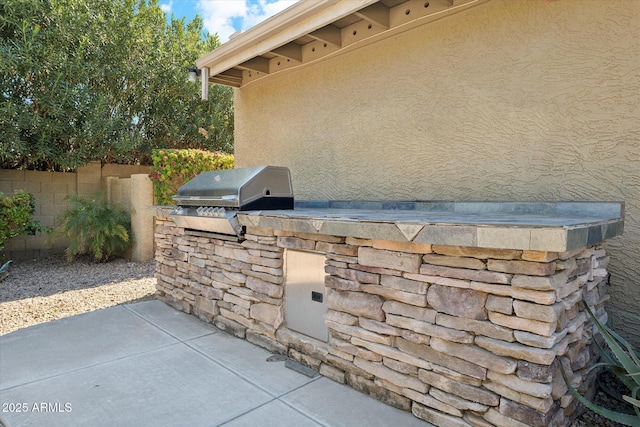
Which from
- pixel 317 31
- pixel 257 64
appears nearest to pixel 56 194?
pixel 257 64

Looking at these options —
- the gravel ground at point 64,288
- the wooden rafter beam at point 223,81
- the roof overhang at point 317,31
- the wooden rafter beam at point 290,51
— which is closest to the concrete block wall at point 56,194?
the gravel ground at point 64,288

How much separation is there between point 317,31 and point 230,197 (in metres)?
2.54

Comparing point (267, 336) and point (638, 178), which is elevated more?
point (638, 178)

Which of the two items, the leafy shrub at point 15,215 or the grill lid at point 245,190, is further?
the leafy shrub at point 15,215

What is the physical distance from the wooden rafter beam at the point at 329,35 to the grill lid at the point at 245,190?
1937 mm

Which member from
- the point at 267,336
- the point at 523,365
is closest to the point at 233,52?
the point at 267,336

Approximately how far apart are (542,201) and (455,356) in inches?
71.7

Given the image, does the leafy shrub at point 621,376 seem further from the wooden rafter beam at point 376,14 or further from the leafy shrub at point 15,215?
the leafy shrub at point 15,215

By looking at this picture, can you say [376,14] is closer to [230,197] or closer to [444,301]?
[230,197]

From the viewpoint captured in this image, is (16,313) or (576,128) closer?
(576,128)

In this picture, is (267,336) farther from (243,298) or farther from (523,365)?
(523,365)

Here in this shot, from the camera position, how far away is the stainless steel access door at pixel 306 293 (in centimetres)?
327

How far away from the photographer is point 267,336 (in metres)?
3.73

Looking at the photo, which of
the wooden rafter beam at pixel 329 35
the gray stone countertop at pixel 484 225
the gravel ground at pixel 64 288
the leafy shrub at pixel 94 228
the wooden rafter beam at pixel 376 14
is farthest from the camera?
the leafy shrub at pixel 94 228
